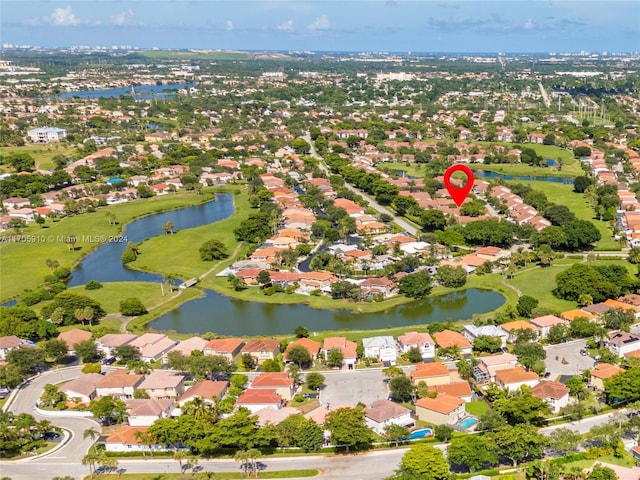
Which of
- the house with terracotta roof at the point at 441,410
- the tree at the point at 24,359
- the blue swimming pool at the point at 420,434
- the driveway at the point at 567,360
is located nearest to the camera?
the blue swimming pool at the point at 420,434

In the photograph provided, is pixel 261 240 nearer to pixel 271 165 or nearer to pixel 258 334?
pixel 258 334

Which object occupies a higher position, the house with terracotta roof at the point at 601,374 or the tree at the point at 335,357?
the house with terracotta roof at the point at 601,374

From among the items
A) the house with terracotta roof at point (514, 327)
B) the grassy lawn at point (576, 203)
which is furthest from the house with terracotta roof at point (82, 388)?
the grassy lawn at point (576, 203)

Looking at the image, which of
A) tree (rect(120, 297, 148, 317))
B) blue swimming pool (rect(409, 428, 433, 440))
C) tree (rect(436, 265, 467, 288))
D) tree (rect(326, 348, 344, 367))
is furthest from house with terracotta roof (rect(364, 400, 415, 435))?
tree (rect(120, 297, 148, 317))

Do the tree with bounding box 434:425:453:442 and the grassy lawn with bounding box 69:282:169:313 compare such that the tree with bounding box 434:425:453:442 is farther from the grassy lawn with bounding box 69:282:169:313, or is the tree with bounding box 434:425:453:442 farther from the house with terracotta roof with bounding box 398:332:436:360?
the grassy lawn with bounding box 69:282:169:313

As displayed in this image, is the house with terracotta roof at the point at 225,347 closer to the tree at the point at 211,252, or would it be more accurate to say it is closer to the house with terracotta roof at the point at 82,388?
the house with terracotta roof at the point at 82,388

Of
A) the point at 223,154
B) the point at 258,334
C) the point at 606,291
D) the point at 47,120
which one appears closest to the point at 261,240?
the point at 258,334

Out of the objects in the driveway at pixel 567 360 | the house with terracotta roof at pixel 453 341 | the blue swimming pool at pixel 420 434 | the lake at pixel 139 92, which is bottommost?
the blue swimming pool at pixel 420 434

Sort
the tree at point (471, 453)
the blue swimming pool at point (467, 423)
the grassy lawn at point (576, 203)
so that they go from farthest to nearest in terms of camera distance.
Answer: the grassy lawn at point (576, 203) < the blue swimming pool at point (467, 423) < the tree at point (471, 453)
